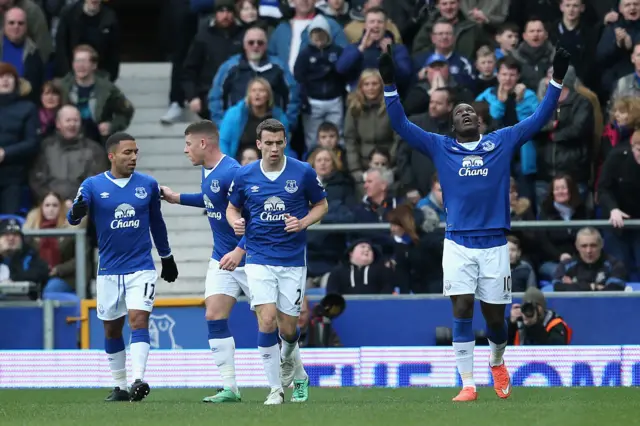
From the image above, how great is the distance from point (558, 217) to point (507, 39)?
9.33 ft

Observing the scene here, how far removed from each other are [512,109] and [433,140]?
5473 mm

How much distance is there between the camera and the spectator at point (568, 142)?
17.4 m

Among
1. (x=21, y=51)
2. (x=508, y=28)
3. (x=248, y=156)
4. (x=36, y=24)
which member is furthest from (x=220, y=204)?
(x=36, y=24)

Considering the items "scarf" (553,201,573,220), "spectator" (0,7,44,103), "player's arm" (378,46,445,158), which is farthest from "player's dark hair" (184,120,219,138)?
"spectator" (0,7,44,103)

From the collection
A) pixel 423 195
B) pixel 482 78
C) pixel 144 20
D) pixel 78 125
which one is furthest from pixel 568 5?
pixel 144 20

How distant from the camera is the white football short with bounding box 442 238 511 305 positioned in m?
12.0

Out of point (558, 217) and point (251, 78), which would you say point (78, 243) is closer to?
point (251, 78)

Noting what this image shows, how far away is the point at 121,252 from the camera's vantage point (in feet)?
42.5

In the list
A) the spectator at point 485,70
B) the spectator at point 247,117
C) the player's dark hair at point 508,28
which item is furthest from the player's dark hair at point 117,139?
the player's dark hair at point 508,28

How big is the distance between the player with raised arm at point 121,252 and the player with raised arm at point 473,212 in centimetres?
246

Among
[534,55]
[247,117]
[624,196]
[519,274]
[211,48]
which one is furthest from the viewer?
[211,48]

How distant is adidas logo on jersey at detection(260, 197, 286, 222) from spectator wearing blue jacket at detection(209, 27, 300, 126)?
21.1 feet

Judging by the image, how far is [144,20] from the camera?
79.6 feet

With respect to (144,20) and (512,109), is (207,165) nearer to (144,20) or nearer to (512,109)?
(512,109)
